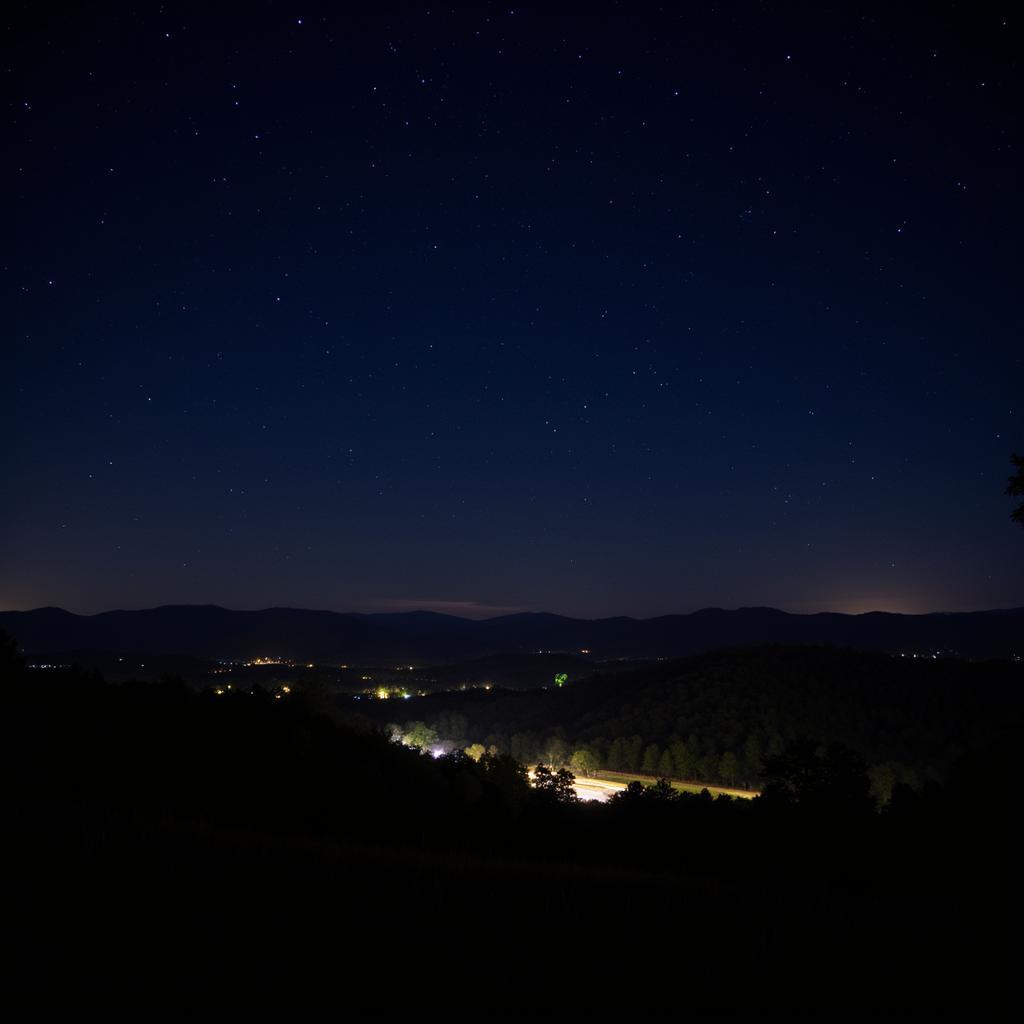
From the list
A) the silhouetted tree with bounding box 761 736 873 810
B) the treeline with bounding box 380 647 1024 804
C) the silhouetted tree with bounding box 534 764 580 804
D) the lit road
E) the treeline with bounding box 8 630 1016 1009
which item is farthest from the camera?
the treeline with bounding box 380 647 1024 804

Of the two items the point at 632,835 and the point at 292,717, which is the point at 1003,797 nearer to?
the point at 632,835

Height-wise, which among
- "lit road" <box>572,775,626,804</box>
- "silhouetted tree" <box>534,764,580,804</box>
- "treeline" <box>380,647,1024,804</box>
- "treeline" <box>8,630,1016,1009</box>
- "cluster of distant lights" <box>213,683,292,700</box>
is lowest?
"lit road" <box>572,775,626,804</box>

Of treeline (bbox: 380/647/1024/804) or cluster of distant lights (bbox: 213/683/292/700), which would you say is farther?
treeline (bbox: 380/647/1024/804)

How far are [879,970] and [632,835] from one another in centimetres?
1278

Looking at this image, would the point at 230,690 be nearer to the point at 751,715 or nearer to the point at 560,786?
the point at 560,786

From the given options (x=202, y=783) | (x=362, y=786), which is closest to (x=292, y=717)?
(x=362, y=786)

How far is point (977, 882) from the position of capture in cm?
988

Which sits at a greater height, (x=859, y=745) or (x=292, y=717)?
(x=292, y=717)

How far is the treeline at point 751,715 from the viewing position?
282 feet

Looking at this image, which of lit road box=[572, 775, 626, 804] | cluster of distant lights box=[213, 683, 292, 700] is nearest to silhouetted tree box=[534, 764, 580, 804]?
cluster of distant lights box=[213, 683, 292, 700]

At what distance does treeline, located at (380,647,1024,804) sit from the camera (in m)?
86.1

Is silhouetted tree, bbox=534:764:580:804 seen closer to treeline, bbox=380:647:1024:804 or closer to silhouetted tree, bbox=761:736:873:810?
silhouetted tree, bbox=761:736:873:810

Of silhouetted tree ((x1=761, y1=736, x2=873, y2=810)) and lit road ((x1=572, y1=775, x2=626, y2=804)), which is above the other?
silhouetted tree ((x1=761, y1=736, x2=873, y2=810))

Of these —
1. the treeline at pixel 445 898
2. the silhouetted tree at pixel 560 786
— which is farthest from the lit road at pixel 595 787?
the treeline at pixel 445 898
